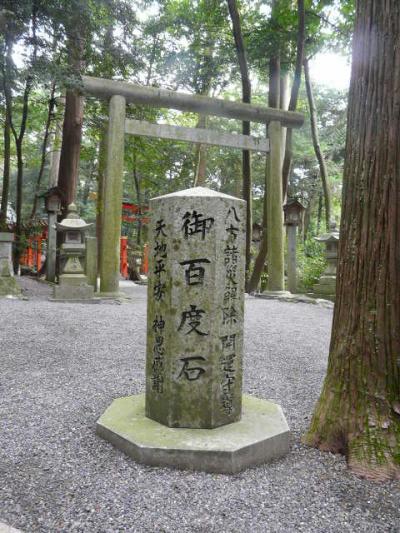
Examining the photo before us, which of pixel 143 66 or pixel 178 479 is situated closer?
pixel 178 479

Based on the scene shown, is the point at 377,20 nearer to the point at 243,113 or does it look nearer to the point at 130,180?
the point at 243,113

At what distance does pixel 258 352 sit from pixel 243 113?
6102 millimetres

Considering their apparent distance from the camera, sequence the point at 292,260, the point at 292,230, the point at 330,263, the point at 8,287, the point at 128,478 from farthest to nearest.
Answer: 1. the point at 292,230
2. the point at 292,260
3. the point at 330,263
4. the point at 8,287
5. the point at 128,478

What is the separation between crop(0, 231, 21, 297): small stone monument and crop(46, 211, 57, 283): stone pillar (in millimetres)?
3050

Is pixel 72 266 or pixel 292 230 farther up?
pixel 292 230

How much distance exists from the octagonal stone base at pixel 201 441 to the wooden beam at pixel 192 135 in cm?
661

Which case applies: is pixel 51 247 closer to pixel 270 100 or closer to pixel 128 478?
pixel 270 100

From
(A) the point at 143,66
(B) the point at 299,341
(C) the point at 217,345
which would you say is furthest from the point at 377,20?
(A) the point at 143,66

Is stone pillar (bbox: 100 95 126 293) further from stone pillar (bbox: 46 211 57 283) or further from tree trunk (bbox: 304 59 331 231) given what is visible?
tree trunk (bbox: 304 59 331 231)

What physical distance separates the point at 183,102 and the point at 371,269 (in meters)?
7.02

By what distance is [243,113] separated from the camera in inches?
363

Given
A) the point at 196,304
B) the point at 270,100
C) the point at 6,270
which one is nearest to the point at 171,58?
the point at 270,100

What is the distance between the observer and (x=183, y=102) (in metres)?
8.55

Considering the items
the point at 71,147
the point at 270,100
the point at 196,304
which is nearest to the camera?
the point at 196,304
